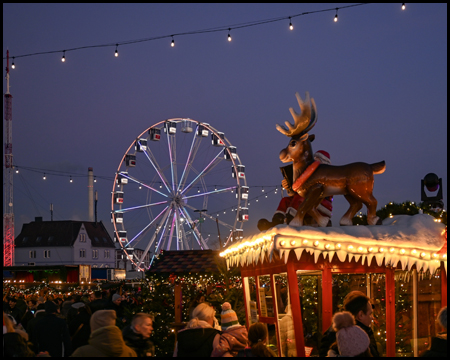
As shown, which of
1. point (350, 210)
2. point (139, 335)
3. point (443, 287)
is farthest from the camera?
point (350, 210)

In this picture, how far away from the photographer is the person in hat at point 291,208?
30.0 feet

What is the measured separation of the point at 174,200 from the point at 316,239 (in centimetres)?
2264

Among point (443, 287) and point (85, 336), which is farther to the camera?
point (443, 287)

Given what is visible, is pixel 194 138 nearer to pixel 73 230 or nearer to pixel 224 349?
pixel 224 349

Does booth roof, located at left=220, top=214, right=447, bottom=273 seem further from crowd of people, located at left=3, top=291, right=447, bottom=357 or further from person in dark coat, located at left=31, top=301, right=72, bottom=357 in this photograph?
person in dark coat, located at left=31, top=301, right=72, bottom=357

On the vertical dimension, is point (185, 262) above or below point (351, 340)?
below

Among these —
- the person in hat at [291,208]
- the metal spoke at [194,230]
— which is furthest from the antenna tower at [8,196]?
the person in hat at [291,208]

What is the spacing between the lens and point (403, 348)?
329 inches

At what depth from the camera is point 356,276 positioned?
28.3 feet

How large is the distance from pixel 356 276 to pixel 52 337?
13.9 feet

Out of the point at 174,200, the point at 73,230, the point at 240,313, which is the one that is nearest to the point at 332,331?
the point at 240,313

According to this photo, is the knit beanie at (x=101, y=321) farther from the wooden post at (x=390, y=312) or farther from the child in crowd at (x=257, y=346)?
the wooden post at (x=390, y=312)

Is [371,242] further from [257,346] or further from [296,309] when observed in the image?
[257,346]

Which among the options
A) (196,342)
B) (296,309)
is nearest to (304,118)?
(296,309)
